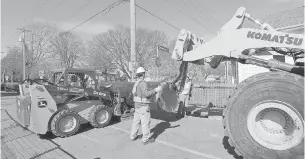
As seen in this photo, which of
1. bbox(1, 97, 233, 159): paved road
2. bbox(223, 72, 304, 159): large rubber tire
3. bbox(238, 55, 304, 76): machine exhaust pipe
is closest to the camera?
bbox(223, 72, 304, 159): large rubber tire

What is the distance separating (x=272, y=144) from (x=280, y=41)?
1.53 meters

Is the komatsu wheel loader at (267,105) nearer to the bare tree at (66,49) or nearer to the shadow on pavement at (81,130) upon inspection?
the shadow on pavement at (81,130)

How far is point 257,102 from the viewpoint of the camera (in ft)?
9.26

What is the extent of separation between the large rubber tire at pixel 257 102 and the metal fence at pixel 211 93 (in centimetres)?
732

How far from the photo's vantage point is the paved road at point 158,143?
405 cm

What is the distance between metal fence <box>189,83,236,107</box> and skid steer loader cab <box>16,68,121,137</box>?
5.69m

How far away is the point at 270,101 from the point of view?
273 centimetres

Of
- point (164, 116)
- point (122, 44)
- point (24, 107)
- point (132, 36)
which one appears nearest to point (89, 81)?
point (24, 107)

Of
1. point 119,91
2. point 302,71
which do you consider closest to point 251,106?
point 302,71

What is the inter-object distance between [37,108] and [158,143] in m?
3.17

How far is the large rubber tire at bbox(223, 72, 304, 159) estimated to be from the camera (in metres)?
2.54

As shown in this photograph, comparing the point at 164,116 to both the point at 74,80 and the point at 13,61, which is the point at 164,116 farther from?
the point at 13,61

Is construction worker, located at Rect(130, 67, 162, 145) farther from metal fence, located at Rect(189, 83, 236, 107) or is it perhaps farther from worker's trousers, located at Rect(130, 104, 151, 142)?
metal fence, located at Rect(189, 83, 236, 107)

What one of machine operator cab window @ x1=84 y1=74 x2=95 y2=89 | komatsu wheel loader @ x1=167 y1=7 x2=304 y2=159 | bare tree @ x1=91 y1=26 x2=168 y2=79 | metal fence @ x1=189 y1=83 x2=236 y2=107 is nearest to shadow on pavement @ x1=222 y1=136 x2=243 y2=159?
komatsu wheel loader @ x1=167 y1=7 x2=304 y2=159
